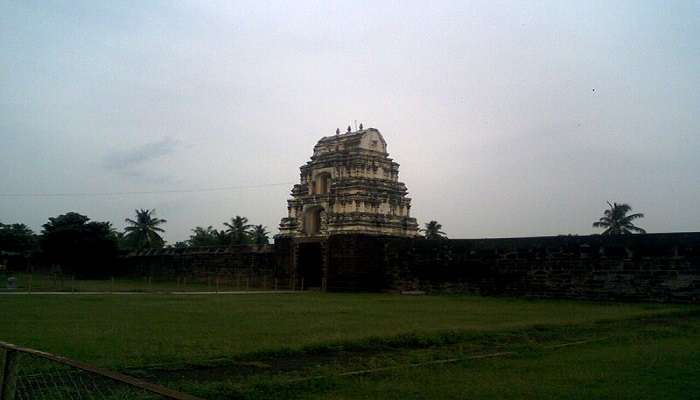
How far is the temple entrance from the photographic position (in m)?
21.5

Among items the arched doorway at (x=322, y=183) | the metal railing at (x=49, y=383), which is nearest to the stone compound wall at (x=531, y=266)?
the arched doorway at (x=322, y=183)

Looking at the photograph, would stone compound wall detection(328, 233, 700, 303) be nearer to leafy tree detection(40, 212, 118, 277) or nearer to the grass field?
the grass field

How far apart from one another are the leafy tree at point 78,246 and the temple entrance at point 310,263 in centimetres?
1091

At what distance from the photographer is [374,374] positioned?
496 centimetres

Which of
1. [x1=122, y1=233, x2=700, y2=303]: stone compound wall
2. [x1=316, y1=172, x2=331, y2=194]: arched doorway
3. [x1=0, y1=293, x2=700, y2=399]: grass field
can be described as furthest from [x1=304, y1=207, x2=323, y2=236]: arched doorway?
[x1=0, y1=293, x2=700, y2=399]: grass field

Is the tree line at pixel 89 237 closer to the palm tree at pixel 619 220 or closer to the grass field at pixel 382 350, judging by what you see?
the palm tree at pixel 619 220

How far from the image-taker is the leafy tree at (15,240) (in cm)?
3322

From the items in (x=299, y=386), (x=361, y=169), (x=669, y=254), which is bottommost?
(x=299, y=386)

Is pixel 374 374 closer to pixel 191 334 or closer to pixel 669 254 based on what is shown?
pixel 191 334

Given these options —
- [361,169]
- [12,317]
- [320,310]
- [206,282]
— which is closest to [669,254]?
[320,310]

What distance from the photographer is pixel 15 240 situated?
33906mm

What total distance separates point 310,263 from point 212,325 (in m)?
13.5

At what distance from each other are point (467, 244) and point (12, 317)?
11652 mm

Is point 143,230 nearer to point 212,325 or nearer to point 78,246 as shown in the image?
point 78,246
